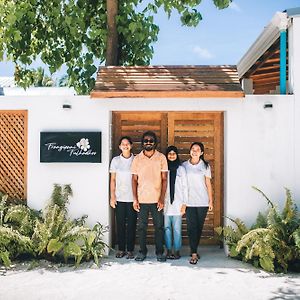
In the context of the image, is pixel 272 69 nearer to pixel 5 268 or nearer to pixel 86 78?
pixel 86 78

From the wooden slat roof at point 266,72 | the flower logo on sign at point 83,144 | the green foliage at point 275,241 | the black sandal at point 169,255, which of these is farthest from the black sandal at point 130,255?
the wooden slat roof at point 266,72

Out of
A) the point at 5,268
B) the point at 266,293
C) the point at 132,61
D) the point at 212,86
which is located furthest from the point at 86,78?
the point at 266,293

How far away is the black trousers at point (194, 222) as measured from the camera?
800cm

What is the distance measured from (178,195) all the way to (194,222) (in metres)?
0.50

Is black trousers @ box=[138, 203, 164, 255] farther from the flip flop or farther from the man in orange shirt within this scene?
the flip flop

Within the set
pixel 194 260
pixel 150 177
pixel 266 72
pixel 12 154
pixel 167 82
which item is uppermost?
pixel 266 72

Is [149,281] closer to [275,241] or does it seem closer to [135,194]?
[135,194]

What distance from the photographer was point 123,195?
26.9 feet

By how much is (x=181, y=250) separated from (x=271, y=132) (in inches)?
99.9

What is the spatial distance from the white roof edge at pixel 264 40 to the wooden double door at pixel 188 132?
1.88m

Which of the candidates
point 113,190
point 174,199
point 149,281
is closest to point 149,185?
point 174,199

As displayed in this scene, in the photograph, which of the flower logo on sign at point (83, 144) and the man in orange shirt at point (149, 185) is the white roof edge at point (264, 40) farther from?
the flower logo on sign at point (83, 144)

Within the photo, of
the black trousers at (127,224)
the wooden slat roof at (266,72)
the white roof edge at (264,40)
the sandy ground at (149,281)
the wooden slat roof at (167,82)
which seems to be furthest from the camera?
the wooden slat roof at (266,72)

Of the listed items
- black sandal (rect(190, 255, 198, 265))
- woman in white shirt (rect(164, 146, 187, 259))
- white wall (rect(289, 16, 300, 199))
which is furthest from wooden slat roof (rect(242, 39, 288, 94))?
black sandal (rect(190, 255, 198, 265))
